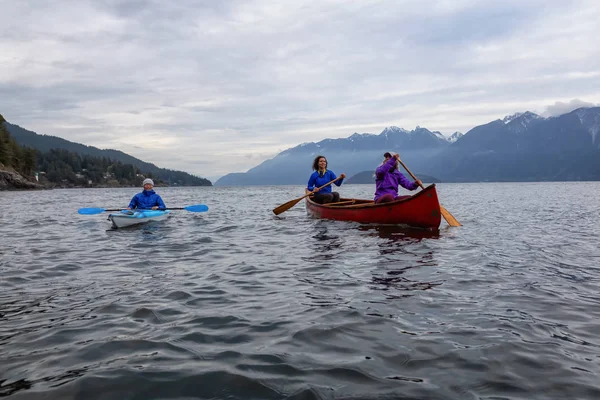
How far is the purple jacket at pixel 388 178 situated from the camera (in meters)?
14.6

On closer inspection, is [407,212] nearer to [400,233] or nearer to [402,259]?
[400,233]

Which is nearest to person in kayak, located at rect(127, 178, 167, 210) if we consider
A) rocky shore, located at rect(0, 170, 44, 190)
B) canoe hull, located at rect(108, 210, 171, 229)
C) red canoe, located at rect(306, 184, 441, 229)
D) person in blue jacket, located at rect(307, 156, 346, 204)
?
canoe hull, located at rect(108, 210, 171, 229)

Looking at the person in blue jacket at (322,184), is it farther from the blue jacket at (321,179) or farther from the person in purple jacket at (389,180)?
the person in purple jacket at (389,180)

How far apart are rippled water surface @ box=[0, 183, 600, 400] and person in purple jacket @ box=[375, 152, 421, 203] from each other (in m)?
4.57

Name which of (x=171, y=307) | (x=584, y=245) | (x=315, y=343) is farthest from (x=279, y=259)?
(x=584, y=245)

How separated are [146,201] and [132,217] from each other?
221cm

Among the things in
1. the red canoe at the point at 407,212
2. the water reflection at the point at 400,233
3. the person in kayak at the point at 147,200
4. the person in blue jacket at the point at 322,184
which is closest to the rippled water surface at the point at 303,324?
the water reflection at the point at 400,233

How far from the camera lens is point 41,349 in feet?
14.3

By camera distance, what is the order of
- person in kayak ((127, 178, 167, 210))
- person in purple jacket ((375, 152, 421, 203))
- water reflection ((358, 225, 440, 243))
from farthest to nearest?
1. person in kayak ((127, 178, 167, 210))
2. person in purple jacket ((375, 152, 421, 203))
3. water reflection ((358, 225, 440, 243))

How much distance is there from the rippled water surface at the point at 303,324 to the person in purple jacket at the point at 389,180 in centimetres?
457

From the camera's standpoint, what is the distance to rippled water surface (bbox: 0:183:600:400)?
3.57 metres

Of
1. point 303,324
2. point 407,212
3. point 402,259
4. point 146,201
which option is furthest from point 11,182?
point 303,324

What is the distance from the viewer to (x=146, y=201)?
58.2 ft

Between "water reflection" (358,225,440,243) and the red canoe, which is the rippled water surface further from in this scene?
the red canoe
